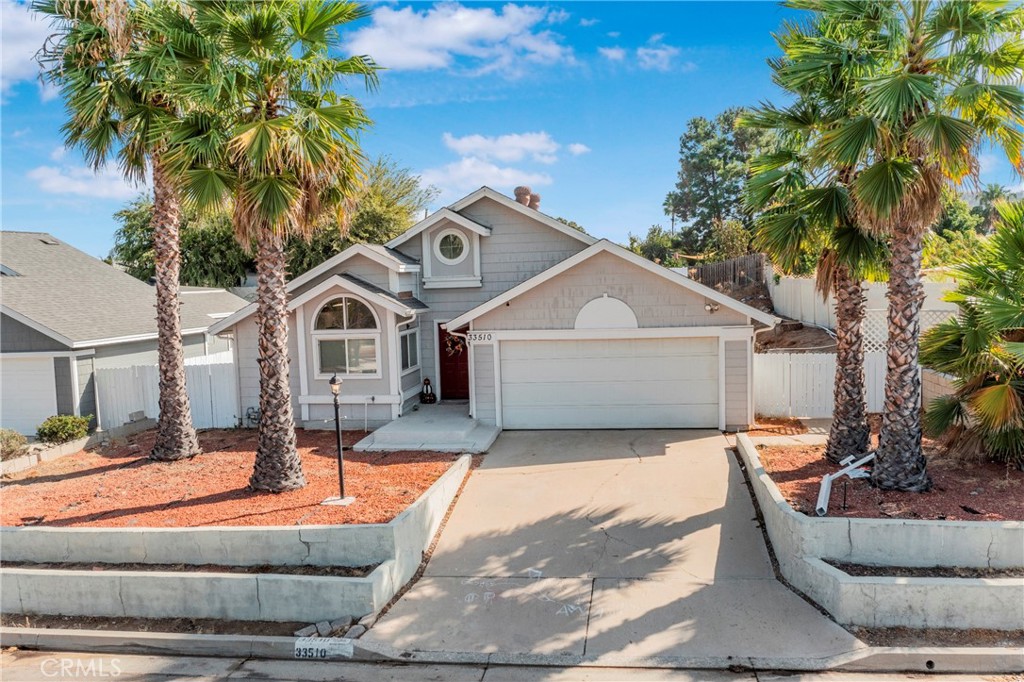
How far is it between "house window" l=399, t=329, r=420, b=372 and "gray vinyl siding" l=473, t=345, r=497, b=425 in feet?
6.40

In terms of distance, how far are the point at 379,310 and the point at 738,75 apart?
10667mm

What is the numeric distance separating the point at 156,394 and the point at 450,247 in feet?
27.4

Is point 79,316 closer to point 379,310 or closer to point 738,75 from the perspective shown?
point 379,310

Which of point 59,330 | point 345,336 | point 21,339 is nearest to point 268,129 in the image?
point 345,336

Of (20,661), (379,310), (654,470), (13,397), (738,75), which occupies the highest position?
(738,75)

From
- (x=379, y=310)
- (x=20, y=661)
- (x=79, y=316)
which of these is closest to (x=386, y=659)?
(x=20, y=661)

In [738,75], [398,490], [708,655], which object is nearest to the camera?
[708,655]

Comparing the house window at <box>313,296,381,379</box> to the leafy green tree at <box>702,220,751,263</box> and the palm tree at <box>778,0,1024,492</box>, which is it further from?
the leafy green tree at <box>702,220,751,263</box>

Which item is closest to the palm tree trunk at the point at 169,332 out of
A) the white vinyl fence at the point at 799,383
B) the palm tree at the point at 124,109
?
the palm tree at the point at 124,109

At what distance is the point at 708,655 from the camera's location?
6.25 metres

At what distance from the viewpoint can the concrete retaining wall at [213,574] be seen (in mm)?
7316

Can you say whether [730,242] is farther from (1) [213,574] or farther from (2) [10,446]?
(1) [213,574]

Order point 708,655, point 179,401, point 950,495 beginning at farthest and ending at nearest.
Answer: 1. point 179,401
2. point 950,495
3. point 708,655

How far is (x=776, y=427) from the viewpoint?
44.2 feet
